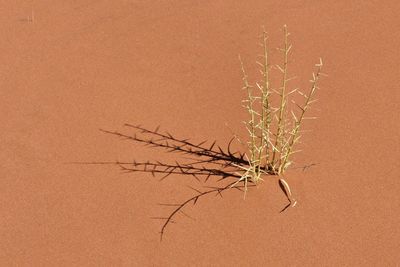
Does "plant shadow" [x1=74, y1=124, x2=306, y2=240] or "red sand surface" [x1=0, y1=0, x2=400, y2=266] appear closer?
"red sand surface" [x1=0, y1=0, x2=400, y2=266]

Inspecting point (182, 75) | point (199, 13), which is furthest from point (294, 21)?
point (182, 75)

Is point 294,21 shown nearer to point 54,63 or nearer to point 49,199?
point 54,63

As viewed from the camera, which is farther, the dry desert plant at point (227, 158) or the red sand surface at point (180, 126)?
the dry desert plant at point (227, 158)

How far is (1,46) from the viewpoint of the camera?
147 inches

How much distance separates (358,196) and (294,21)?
1617 millimetres

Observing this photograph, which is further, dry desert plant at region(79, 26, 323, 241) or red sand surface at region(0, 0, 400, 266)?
dry desert plant at region(79, 26, 323, 241)

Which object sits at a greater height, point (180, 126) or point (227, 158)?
point (180, 126)

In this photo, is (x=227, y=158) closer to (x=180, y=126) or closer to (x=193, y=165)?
(x=193, y=165)

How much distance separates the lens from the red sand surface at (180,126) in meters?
2.43

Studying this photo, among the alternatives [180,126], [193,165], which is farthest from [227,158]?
[180,126]

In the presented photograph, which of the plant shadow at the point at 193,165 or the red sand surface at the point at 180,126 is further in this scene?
the plant shadow at the point at 193,165

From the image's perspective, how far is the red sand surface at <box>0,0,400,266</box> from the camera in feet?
7.98

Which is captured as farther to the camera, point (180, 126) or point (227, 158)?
point (180, 126)

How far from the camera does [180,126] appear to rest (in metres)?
3.01
